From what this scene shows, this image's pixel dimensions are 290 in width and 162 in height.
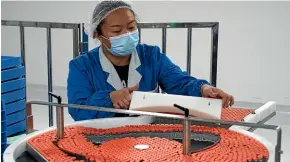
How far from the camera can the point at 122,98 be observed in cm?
158

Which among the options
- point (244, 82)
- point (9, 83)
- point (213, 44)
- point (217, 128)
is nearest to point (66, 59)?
point (244, 82)

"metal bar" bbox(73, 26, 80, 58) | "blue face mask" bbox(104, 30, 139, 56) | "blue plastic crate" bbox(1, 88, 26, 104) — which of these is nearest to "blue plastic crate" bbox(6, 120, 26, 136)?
"blue plastic crate" bbox(1, 88, 26, 104)

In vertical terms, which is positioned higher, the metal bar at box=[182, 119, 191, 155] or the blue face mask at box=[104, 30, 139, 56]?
the blue face mask at box=[104, 30, 139, 56]

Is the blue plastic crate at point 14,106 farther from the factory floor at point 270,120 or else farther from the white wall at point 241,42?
the white wall at point 241,42

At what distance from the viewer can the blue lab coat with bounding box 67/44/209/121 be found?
1.82m

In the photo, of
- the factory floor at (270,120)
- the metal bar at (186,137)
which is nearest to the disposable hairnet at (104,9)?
the metal bar at (186,137)

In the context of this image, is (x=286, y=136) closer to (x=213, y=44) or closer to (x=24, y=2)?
(x=213, y=44)

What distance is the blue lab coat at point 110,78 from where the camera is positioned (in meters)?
1.82

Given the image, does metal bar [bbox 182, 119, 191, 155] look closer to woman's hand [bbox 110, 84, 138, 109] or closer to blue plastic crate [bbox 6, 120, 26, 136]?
woman's hand [bbox 110, 84, 138, 109]

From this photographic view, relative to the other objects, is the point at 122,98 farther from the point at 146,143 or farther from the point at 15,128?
the point at 15,128

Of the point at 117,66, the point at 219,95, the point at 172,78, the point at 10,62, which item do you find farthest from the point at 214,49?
the point at 10,62

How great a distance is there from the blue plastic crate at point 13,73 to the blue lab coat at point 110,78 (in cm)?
100

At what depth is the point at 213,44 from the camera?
281 cm

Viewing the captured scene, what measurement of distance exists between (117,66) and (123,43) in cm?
13
